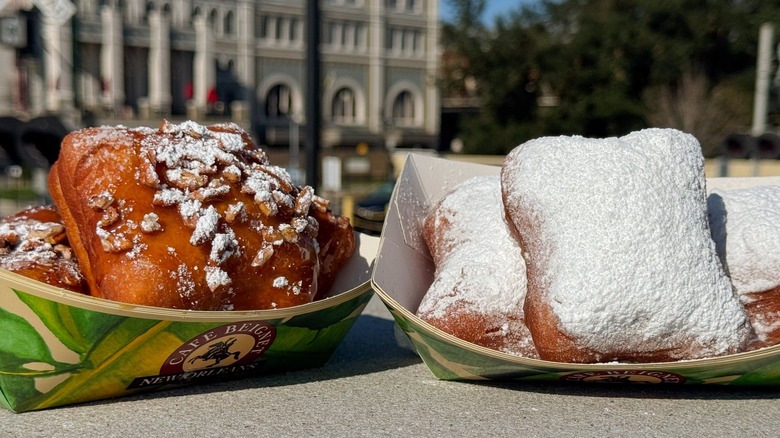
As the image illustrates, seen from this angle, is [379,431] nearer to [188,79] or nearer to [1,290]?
[1,290]

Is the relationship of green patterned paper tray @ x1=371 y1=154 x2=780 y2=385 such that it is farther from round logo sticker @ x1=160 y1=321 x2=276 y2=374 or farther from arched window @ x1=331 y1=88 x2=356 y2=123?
arched window @ x1=331 y1=88 x2=356 y2=123

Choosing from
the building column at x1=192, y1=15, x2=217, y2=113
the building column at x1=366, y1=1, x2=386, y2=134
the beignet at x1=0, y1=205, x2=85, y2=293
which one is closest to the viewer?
the beignet at x1=0, y1=205, x2=85, y2=293

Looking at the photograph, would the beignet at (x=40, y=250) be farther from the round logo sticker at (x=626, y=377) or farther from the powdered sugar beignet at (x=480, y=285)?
the round logo sticker at (x=626, y=377)

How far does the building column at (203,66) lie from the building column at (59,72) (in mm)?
6505

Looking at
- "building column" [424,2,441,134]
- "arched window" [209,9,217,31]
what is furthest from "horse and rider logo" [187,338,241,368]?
"building column" [424,2,441,134]

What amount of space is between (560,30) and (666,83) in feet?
23.3

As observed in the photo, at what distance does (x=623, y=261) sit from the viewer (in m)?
2.18

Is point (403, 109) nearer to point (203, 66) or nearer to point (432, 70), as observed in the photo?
point (432, 70)

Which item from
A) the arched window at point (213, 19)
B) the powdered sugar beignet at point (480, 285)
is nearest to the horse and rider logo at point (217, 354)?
the powdered sugar beignet at point (480, 285)

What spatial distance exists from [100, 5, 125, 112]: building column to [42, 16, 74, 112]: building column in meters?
1.76

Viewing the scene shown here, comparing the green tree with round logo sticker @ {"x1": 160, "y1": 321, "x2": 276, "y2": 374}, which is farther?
the green tree

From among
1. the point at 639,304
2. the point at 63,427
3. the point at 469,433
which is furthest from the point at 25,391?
the point at 639,304

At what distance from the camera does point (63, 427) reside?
208 cm

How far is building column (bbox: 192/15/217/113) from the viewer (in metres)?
40.6
